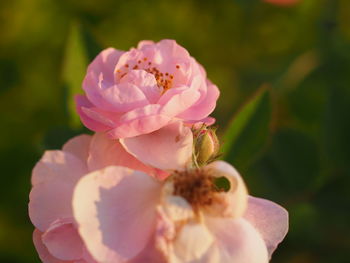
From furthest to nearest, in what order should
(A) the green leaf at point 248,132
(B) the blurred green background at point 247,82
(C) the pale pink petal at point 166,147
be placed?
1. (B) the blurred green background at point 247,82
2. (A) the green leaf at point 248,132
3. (C) the pale pink petal at point 166,147

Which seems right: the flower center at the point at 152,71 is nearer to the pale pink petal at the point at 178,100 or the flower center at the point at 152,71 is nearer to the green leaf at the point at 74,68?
the pale pink petal at the point at 178,100

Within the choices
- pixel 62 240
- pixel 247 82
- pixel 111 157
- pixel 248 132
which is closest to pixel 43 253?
pixel 62 240

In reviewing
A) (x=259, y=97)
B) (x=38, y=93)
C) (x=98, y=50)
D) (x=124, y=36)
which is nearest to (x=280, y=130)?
(x=259, y=97)

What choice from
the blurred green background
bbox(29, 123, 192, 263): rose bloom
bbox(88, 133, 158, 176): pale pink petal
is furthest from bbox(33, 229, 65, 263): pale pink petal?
the blurred green background

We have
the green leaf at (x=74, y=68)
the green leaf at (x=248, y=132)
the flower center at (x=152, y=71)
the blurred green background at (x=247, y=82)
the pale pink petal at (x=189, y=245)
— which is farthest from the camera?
the blurred green background at (x=247, y=82)

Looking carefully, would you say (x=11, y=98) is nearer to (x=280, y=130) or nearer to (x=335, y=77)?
(x=280, y=130)

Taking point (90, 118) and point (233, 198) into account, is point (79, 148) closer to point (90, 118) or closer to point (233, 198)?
point (90, 118)

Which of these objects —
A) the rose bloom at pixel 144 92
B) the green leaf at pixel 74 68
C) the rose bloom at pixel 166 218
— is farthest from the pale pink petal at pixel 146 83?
the green leaf at pixel 74 68
